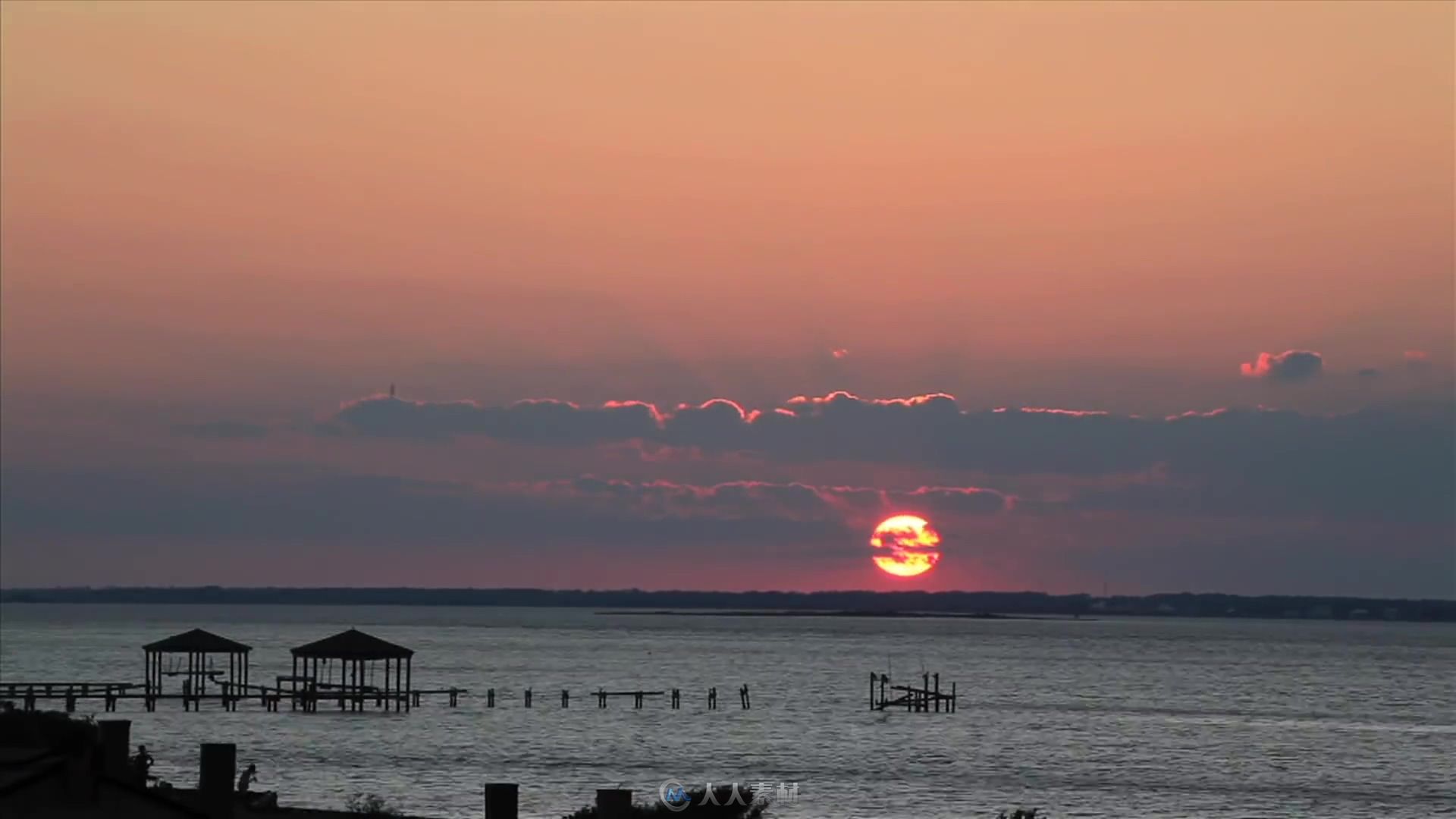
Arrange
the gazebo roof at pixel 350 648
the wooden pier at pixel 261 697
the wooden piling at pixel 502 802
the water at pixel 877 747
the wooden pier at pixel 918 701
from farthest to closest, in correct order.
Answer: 1. the wooden pier at pixel 918 701
2. the wooden pier at pixel 261 697
3. the gazebo roof at pixel 350 648
4. the water at pixel 877 747
5. the wooden piling at pixel 502 802

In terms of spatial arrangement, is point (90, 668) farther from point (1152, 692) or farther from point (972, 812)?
point (972, 812)

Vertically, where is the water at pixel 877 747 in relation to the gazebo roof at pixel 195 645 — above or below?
below

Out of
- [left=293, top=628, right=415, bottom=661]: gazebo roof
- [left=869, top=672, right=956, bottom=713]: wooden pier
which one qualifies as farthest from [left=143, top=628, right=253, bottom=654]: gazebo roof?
[left=869, top=672, right=956, bottom=713]: wooden pier

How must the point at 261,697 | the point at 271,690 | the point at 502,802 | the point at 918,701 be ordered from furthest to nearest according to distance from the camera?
the point at 918,701 < the point at 261,697 < the point at 271,690 < the point at 502,802

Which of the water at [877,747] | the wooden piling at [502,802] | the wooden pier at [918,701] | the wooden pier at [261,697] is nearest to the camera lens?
the wooden piling at [502,802]

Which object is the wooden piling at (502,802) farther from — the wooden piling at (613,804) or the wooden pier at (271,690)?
the wooden pier at (271,690)

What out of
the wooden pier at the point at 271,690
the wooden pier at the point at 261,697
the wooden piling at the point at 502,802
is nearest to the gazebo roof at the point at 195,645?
the wooden pier at the point at 271,690

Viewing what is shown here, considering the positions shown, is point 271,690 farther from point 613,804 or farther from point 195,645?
point 613,804

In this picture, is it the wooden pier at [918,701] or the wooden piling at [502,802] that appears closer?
the wooden piling at [502,802]

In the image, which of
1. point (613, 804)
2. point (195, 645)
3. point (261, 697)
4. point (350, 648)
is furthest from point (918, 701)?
point (613, 804)

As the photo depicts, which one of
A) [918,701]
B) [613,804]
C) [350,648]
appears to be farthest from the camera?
[918,701]

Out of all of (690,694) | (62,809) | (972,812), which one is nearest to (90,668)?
(690,694)

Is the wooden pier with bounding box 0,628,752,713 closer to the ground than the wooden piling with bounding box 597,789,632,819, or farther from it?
closer to the ground

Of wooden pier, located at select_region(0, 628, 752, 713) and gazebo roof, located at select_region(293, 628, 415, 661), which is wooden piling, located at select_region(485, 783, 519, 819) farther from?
gazebo roof, located at select_region(293, 628, 415, 661)
